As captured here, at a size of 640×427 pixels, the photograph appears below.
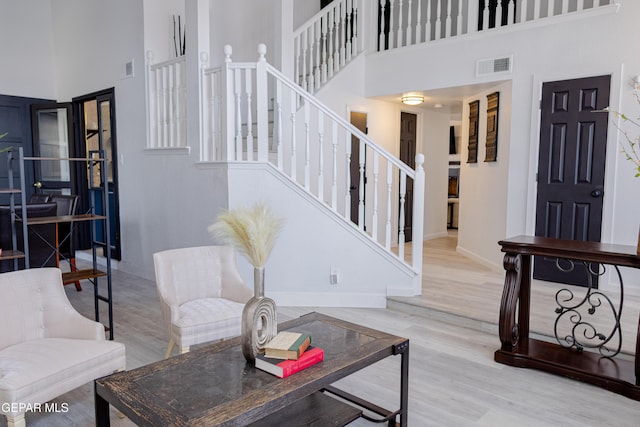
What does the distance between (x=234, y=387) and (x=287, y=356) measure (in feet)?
0.80

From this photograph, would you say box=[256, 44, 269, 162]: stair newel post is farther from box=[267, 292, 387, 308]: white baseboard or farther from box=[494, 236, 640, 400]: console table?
box=[494, 236, 640, 400]: console table

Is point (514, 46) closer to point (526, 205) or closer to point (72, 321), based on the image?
point (526, 205)

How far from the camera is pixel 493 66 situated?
4.95 meters

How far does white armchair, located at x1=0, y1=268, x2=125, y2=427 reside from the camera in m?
1.85

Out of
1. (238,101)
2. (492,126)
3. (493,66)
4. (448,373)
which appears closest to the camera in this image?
(448,373)

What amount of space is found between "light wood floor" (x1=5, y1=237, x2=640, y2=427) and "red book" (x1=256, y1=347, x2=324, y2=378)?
756 mm

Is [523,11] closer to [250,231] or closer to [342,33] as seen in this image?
[342,33]

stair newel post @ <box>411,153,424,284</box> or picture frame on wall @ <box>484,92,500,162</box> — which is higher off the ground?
picture frame on wall @ <box>484,92,500,162</box>

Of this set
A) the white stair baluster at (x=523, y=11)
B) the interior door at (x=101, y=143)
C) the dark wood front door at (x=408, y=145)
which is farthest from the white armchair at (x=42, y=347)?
the dark wood front door at (x=408, y=145)

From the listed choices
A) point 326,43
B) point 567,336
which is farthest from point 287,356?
point 326,43

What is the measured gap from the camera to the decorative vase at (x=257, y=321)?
5.86ft

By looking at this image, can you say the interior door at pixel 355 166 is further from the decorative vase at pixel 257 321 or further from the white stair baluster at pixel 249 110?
the decorative vase at pixel 257 321

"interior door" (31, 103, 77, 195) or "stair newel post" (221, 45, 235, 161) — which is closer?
"stair newel post" (221, 45, 235, 161)

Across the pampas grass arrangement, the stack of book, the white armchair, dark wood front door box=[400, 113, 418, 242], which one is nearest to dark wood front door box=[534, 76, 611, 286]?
dark wood front door box=[400, 113, 418, 242]
